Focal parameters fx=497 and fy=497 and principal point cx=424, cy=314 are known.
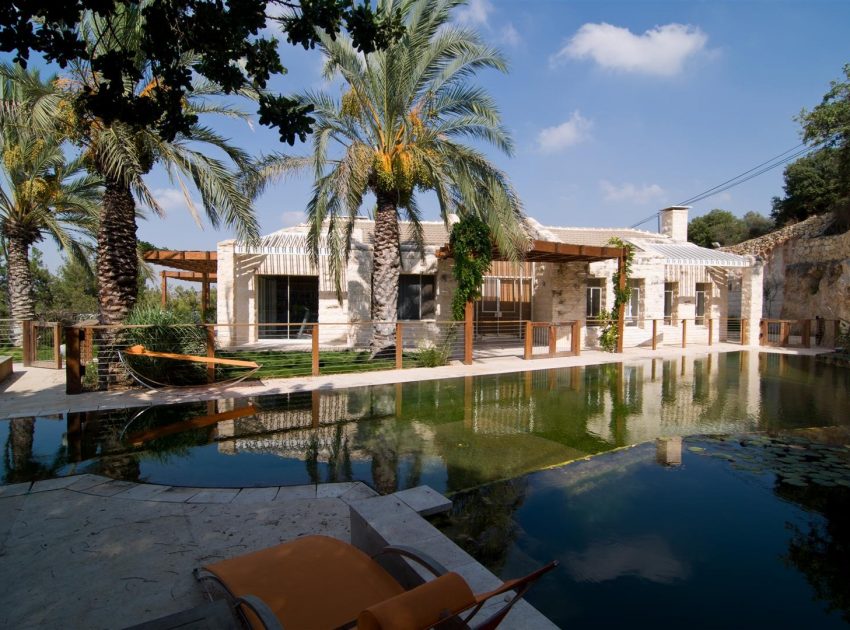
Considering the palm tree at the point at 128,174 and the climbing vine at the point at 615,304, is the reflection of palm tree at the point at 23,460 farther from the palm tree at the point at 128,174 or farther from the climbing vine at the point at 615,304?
the climbing vine at the point at 615,304

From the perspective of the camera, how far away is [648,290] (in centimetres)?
1970

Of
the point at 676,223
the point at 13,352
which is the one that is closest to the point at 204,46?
the point at 13,352

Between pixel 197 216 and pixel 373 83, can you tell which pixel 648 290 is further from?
pixel 197 216

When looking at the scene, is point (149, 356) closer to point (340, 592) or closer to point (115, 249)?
point (115, 249)

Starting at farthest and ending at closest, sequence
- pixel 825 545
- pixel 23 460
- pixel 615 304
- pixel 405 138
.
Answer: pixel 615 304 < pixel 405 138 < pixel 23 460 < pixel 825 545

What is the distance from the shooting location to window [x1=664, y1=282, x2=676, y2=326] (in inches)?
826

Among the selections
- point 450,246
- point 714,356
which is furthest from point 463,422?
point 714,356

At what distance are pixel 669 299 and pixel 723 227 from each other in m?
18.3

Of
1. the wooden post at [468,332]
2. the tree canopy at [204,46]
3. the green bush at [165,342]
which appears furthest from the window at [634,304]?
the tree canopy at [204,46]

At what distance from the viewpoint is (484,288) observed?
20406mm

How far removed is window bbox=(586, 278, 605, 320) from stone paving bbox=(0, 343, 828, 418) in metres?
4.73

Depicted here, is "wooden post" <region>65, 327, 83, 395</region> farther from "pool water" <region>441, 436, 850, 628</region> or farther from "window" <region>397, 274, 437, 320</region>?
"window" <region>397, 274, 437, 320</region>

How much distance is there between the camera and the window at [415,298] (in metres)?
18.4

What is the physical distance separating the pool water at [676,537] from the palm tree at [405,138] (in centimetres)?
848
